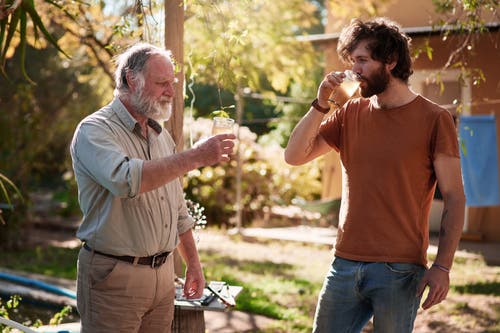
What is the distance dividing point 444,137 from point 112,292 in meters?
1.41

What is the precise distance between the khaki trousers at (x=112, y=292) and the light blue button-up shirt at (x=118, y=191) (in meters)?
0.07

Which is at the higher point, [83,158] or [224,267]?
[83,158]

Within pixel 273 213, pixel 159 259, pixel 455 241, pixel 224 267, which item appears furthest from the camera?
pixel 273 213

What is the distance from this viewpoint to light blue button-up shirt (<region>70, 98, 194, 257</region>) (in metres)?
2.46

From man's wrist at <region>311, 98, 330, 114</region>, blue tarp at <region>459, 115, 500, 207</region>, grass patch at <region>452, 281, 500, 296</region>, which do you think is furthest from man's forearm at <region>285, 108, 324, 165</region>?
blue tarp at <region>459, 115, 500, 207</region>

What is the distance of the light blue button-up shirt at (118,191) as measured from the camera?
8.07 ft

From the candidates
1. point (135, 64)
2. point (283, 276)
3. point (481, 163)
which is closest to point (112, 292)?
point (135, 64)

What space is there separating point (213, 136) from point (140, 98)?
1.28 ft

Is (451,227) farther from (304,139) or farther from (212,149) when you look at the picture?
(212,149)

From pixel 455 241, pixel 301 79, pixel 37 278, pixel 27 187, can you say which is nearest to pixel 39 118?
pixel 27 187

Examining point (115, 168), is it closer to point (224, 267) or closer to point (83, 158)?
point (83, 158)

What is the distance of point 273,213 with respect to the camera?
1291 centimetres

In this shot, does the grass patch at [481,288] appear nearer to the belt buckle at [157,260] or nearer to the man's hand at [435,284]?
the man's hand at [435,284]

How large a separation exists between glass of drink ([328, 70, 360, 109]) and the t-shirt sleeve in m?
0.36
